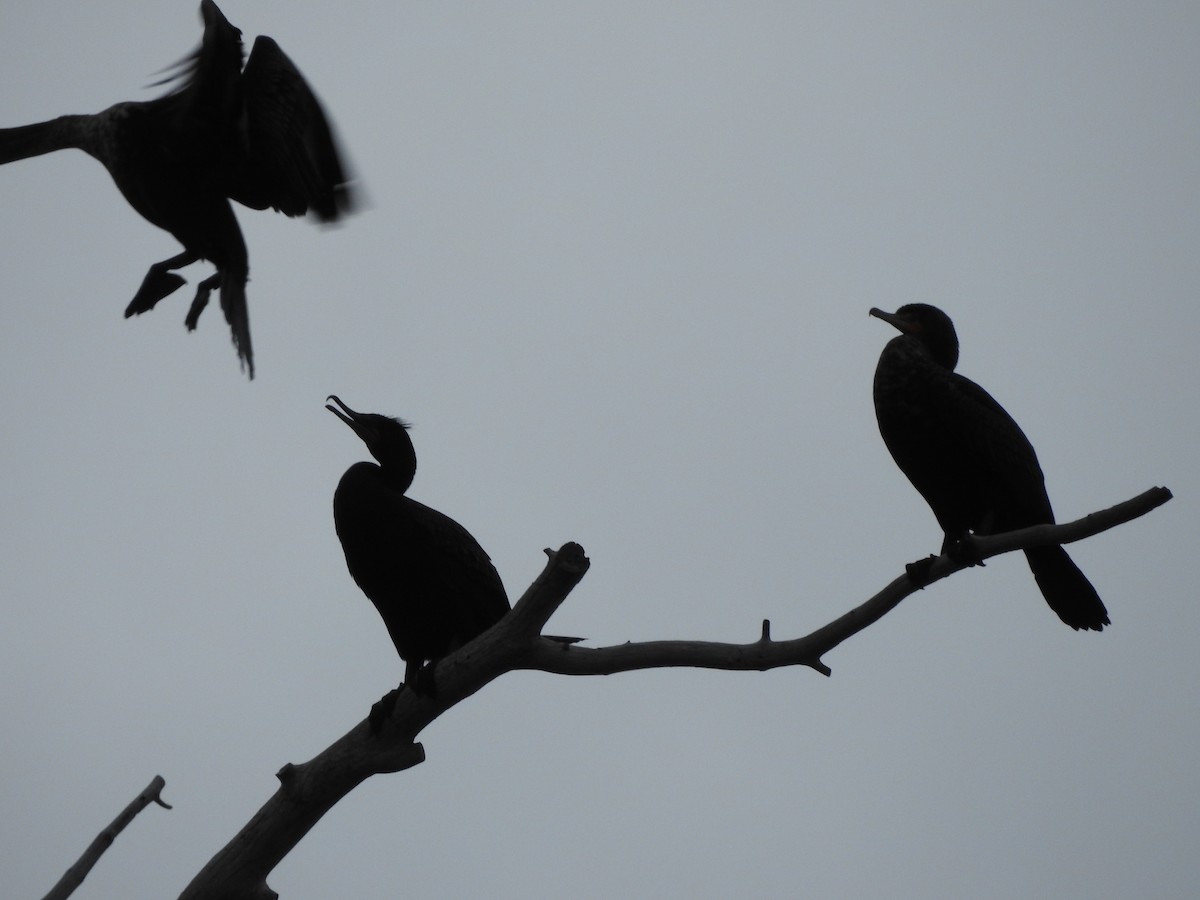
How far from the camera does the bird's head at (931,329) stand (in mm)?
5578

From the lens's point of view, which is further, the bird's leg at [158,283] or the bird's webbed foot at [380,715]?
the bird's leg at [158,283]

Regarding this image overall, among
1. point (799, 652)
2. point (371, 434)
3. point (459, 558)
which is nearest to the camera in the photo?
point (799, 652)

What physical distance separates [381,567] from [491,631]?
1.02 meters

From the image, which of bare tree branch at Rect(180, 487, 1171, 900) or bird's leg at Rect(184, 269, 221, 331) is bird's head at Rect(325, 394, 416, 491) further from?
bare tree branch at Rect(180, 487, 1171, 900)

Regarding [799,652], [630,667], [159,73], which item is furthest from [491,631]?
→ [159,73]

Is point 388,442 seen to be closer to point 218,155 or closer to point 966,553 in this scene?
point 218,155

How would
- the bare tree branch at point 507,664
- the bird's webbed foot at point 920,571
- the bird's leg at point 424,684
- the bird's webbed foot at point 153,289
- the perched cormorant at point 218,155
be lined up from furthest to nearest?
the bird's webbed foot at point 153,289 < the perched cormorant at point 218,155 < the bird's leg at point 424,684 < the bird's webbed foot at point 920,571 < the bare tree branch at point 507,664

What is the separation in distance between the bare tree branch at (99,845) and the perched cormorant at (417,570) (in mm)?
1031

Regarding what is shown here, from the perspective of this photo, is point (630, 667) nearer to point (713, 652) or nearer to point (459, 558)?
point (713, 652)

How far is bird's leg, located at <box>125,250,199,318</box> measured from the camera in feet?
16.9

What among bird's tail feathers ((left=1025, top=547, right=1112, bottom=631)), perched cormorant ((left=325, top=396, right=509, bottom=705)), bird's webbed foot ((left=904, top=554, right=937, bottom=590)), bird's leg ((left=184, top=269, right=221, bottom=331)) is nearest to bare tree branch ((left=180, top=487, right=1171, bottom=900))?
bird's webbed foot ((left=904, top=554, right=937, bottom=590))

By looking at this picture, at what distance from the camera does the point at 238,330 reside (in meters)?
4.96

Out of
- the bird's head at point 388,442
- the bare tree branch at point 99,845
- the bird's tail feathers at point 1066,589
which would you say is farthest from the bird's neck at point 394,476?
the bird's tail feathers at point 1066,589

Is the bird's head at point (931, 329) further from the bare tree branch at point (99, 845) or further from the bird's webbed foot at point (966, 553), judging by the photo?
the bare tree branch at point (99, 845)
